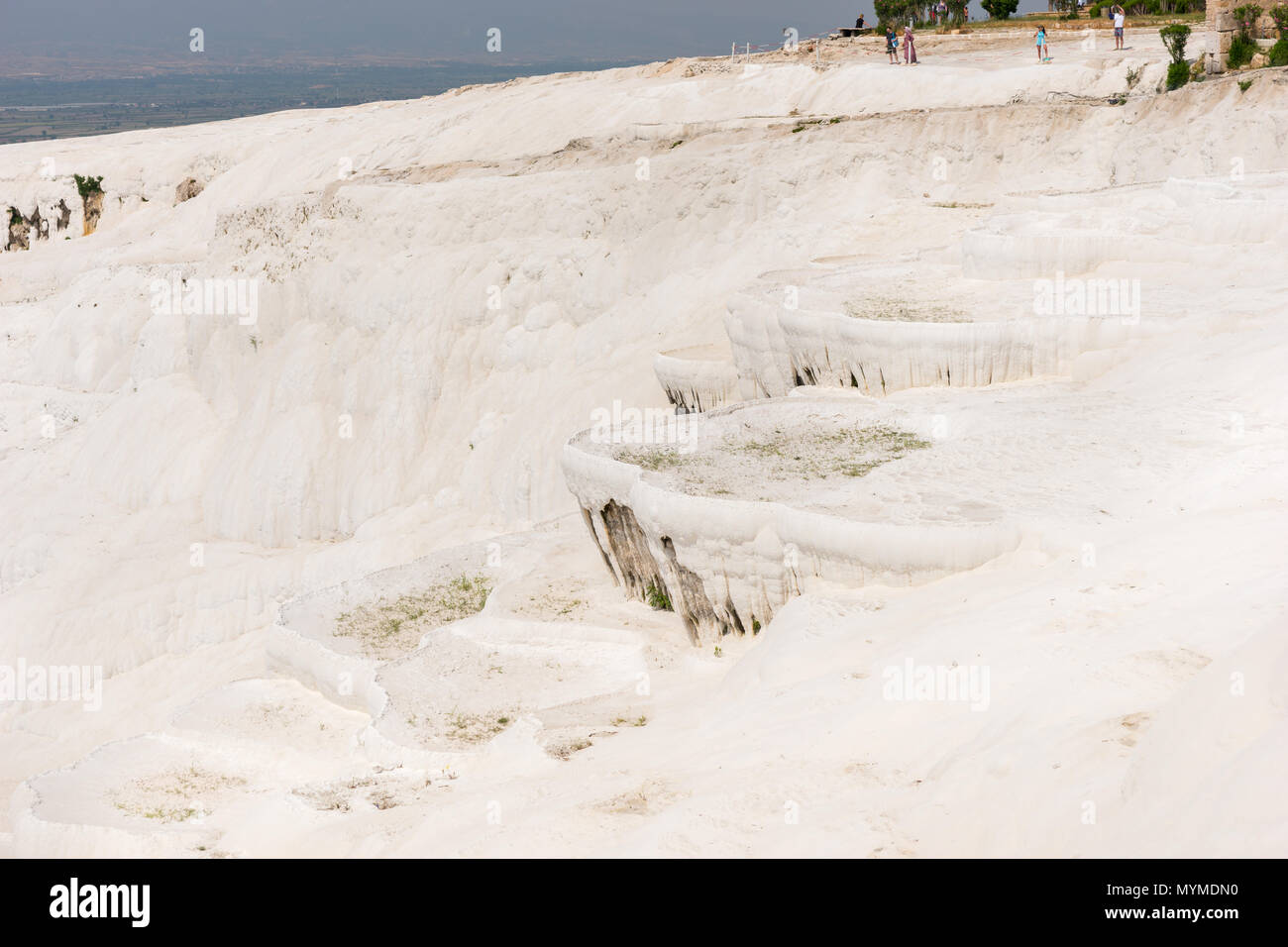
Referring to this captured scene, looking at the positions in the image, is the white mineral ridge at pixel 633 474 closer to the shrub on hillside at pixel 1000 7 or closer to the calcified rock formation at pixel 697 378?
the calcified rock formation at pixel 697 378

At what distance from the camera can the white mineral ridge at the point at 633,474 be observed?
7.41 metres

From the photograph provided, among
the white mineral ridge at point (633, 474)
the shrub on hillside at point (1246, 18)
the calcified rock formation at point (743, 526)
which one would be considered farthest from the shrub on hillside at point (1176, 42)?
the calcified rock formation at point (743, 526)

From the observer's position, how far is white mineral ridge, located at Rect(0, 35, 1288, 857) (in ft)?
24.3

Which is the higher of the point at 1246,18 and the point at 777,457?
the point at 1246,18

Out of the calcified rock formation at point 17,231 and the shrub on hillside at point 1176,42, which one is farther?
the calcified rock formation at point 17,231

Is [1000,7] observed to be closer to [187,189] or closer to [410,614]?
[187,189]

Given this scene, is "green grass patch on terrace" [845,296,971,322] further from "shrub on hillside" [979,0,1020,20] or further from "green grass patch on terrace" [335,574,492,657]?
"shrub on hillside" [979,0,1020,20]

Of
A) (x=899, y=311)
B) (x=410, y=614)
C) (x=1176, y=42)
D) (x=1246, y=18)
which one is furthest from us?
(x=1176, y=42)

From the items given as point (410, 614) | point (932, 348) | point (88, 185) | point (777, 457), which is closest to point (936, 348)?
point (932, 348)

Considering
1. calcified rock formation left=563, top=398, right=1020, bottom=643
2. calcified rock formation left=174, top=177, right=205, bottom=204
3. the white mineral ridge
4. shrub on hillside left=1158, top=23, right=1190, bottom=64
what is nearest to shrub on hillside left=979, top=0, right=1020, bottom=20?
the white mineral ridge

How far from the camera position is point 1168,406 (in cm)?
1226

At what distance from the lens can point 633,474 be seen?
1201 cm
